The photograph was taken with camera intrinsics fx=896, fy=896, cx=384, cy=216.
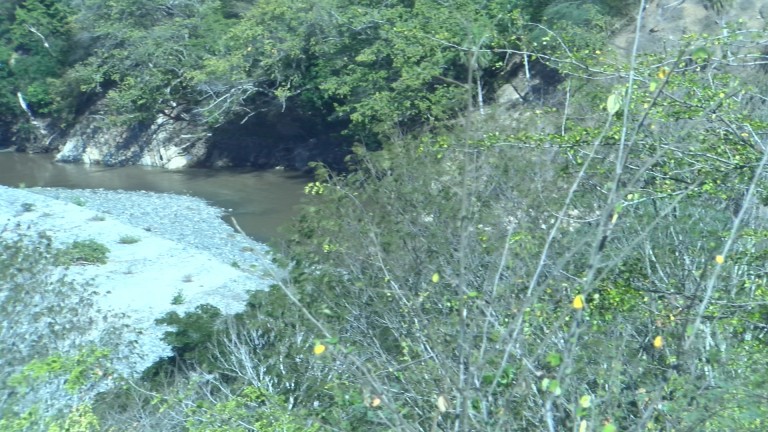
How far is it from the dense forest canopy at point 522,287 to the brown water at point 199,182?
12253 millimetres

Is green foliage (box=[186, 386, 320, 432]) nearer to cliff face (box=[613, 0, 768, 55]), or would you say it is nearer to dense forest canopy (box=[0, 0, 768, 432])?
dense forest canopy (box=[0, 0, 768, 432])

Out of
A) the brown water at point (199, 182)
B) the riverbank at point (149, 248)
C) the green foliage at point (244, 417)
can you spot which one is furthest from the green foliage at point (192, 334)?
the brown water at point (199, 182)

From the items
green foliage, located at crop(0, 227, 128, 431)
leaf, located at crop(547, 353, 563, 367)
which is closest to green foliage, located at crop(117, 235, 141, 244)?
green foliage, located at crop(0, 227, 128, 431)

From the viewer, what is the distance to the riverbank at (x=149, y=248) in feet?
44.1

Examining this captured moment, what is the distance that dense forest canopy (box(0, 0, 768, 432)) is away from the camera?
2.98 meters

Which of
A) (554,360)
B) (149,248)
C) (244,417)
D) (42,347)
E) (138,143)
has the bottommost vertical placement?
(138,143)

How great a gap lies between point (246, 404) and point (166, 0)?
83.8 feet

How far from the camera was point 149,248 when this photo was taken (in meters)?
17.5

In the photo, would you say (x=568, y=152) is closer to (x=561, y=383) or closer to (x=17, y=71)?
(x=561, y=383)

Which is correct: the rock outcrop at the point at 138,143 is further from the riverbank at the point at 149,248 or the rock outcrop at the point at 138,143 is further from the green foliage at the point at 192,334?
the green foliage at the point at 192,334

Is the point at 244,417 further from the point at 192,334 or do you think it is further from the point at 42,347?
the point at 192,334

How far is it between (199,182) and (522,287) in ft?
80.5

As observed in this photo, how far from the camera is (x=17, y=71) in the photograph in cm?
3262

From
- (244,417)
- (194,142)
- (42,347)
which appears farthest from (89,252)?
(194,142)
